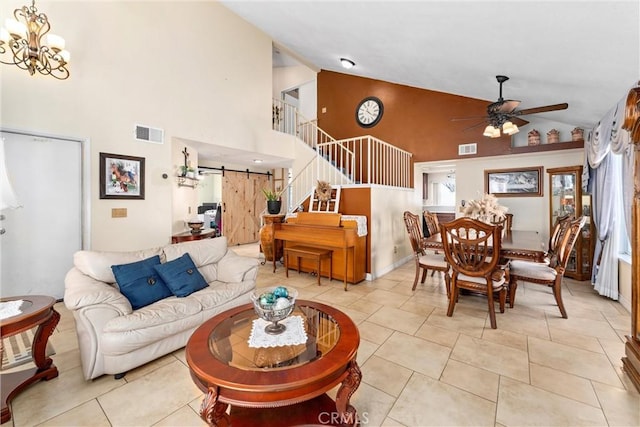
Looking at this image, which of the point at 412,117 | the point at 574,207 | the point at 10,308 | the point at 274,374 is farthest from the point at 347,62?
the point at 10,308

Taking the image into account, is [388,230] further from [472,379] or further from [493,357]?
[472,379]

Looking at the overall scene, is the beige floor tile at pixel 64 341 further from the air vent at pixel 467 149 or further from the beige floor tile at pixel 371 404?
the air vent at pixel 467 149

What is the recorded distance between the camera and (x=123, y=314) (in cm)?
202

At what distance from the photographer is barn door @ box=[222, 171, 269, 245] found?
739 cm

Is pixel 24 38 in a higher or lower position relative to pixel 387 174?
higher

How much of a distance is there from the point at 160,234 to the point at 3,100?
2286 mm

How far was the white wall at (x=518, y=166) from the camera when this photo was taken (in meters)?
4.80

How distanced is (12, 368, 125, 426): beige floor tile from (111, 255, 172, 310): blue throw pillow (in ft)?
1.80

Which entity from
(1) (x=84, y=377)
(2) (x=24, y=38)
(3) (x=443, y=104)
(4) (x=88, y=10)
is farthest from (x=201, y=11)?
(1) (x=84, y=377)

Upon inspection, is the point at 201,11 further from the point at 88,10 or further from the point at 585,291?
the point at 585,291

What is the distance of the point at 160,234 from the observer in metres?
4.32

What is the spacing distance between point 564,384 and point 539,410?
0.43 metres

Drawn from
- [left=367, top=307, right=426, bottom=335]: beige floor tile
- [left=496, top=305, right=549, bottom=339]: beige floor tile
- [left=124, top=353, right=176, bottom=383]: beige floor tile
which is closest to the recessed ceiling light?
[left=367, top=307, right=426, bottom=335]: beige floor tile

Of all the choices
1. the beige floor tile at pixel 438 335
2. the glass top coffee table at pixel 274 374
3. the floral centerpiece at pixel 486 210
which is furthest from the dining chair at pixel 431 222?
the glass top coffee table at pixel 274 374
